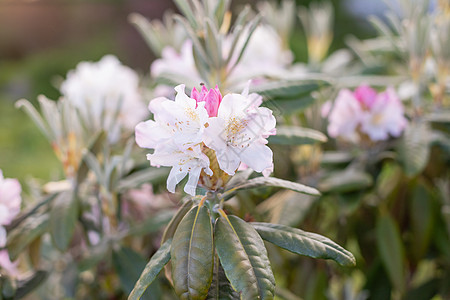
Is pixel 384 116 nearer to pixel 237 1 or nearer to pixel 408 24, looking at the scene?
pixel 408 24

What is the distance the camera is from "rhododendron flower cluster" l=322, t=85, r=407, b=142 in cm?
133

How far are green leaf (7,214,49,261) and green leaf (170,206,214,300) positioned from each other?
48cm

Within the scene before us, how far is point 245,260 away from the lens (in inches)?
30.2

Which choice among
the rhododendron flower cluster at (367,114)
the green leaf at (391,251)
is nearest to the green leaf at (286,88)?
the rhododendron flower cluster at (367,114)

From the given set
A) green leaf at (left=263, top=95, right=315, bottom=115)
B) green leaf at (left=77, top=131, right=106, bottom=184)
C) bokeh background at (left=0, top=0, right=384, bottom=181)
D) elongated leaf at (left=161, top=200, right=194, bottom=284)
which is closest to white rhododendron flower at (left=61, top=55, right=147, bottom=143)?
green leaf at (left=77, top=131, right=106, bottom=184)

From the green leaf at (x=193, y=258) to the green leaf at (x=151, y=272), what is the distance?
0.03 meters

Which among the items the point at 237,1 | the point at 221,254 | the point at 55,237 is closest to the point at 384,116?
the point at 221,254

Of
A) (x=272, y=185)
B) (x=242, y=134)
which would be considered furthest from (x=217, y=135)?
(x=272, y=185)

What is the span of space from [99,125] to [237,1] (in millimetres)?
6285

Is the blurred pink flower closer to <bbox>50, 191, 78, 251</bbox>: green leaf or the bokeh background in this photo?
<bbox>50, 191, 78, 251</bbox>: green leaf

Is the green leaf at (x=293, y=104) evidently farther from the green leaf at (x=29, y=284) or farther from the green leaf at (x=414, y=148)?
the green leaf at (x=29, y=284)

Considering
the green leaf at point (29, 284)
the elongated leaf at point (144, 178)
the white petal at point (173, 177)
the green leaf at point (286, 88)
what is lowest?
the green leaf at point (29, 284)

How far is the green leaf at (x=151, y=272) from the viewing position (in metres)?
0.78

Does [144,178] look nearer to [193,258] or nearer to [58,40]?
[193,258]
